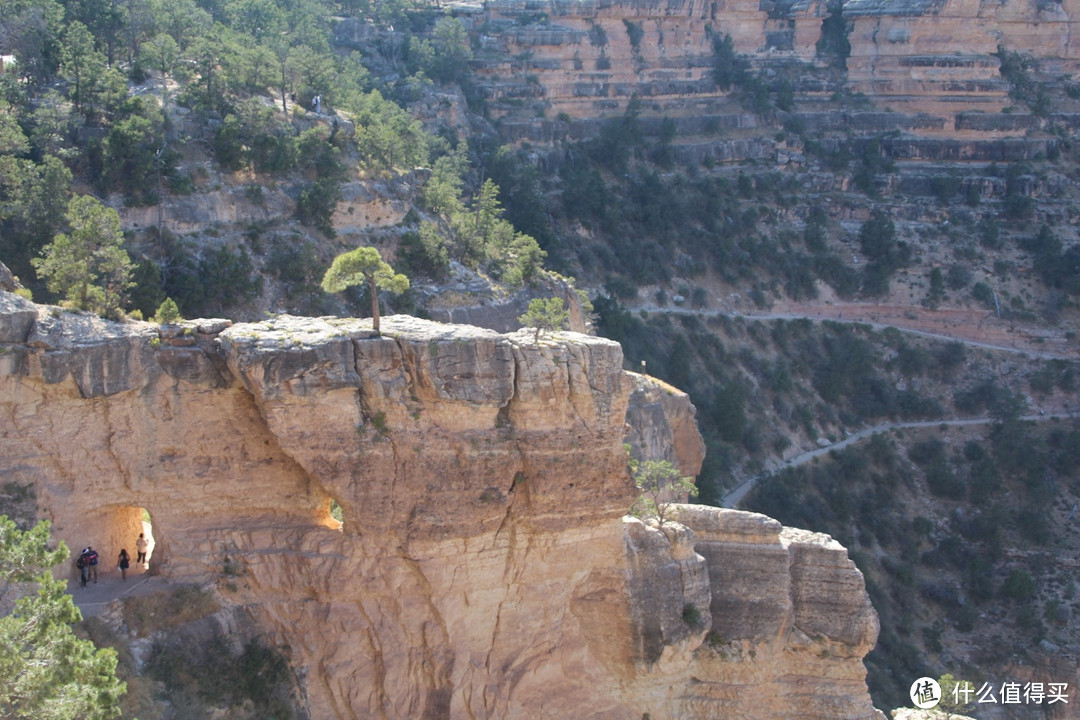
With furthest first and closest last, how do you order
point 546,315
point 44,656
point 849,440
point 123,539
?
point 849,440
point 546,315
point 123,539
point 44,656

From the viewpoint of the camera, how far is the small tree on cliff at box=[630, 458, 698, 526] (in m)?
31.8

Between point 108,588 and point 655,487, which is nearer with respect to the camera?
point 108,588

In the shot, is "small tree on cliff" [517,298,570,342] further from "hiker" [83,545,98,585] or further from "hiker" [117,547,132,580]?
"hiker" [83,545,98,585]

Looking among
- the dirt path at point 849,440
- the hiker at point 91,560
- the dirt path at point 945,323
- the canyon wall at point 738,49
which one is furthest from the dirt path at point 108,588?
the canyon wall at point 738,49

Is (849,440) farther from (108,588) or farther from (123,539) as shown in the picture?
(108,588)

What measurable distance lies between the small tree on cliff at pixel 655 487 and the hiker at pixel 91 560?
13.6m

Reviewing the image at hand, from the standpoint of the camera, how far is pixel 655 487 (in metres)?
39.0

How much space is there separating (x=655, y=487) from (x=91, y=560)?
63.5ft

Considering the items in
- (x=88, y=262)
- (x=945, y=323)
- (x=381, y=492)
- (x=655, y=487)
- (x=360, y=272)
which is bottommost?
(x=945, y=323)

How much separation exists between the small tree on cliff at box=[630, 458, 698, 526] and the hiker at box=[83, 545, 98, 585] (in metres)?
13.6

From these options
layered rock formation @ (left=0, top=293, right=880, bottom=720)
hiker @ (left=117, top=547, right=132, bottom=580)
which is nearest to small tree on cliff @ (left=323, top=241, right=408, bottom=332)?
layered rock formation @ (left=0, top=293, right=880, bottom=720)

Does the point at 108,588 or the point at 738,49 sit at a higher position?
the point at 738,49

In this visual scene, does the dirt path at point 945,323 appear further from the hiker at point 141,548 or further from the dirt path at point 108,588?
the dirt path at point 108,588

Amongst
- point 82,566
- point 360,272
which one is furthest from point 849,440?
point 82,566
